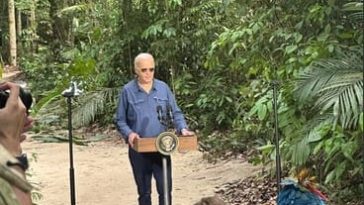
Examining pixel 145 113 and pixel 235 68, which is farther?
pixel 235 68

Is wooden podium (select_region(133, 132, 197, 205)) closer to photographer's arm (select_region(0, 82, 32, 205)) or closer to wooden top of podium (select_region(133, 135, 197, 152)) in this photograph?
wooden top of podium (select_region(133, 135, 197, 152))

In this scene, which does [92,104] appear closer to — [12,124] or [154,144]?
→ [154,144]

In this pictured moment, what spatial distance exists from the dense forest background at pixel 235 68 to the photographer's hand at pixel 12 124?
2.08 meters

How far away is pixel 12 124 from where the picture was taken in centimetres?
145

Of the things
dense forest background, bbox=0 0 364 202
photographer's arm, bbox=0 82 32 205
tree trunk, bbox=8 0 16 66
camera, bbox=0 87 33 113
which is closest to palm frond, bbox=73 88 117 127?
dense forest background, bbox=0 0 364 202

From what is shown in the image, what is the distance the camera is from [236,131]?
930 cm

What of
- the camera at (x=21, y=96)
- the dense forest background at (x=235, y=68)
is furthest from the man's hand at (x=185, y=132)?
the camera at (x=21, y=96)

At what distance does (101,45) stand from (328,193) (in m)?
7.71

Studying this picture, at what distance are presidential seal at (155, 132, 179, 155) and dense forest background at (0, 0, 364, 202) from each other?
2.43 ft

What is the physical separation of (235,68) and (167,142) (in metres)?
3.43

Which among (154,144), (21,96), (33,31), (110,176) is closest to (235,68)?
(110,176)

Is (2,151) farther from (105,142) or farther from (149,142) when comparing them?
(105,142)

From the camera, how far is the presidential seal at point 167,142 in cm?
423

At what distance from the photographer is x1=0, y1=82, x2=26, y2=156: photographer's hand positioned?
144 cm
